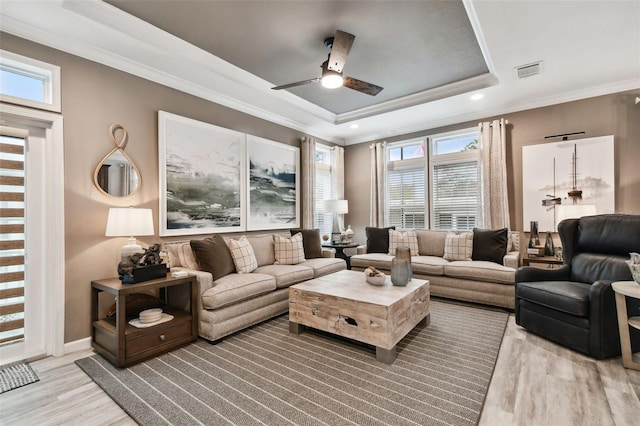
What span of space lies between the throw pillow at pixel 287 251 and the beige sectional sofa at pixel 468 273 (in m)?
1.17

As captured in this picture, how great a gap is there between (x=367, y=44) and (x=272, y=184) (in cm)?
251

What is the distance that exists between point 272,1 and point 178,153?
2.00 m

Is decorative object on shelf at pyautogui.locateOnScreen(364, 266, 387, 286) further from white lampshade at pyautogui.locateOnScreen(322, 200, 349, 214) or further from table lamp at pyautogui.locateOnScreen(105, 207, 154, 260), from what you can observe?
white lampshade at pyautogui.locateOnScreen(322, 200, 349, 214)

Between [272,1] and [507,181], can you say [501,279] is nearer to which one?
[507,181]

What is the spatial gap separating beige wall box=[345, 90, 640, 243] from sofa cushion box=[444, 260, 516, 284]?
114cm

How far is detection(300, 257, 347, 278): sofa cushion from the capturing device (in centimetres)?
412

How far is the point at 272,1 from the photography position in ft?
8.11

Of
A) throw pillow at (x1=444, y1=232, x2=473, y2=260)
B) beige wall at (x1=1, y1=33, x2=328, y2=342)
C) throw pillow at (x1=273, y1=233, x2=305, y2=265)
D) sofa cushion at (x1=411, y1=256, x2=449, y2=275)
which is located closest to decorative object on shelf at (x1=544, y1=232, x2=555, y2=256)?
throw pillow at (x1=444, y1=232, x2=473, y2=260)

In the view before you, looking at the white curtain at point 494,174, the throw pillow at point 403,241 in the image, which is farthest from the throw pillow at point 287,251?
the white curtain at point 494,174

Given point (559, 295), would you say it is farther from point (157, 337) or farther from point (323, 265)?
point (157, 337)

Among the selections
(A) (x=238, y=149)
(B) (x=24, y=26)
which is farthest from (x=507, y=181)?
(B) (x=24, y=26)

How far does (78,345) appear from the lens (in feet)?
8.91

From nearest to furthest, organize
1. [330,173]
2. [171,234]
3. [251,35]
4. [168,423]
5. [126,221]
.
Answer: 1. [168,423]
2. [126,221]
3. [251,35]
4. [171,234]
5. [330,173]

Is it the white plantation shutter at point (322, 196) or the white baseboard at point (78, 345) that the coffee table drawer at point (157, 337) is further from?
the white plantation shutter at point (322, 196)
